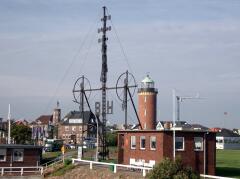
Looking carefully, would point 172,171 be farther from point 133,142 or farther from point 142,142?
point 133,142

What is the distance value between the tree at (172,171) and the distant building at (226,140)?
123m

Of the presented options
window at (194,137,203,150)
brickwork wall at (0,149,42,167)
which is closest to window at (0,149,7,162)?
brickwork wall at (0,149,42,167)

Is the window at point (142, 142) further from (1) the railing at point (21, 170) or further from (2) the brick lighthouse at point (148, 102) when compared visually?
(2) the brick lighthouse at point (148, 102)

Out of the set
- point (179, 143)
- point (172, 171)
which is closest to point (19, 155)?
point (179, 143)

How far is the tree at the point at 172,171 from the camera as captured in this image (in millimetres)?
33094

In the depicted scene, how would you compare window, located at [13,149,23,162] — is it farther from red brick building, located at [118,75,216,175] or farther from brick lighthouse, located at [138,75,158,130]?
brick lighthouse, located at [138,75,158,130]

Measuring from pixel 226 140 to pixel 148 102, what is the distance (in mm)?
64553

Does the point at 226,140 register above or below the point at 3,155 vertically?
above

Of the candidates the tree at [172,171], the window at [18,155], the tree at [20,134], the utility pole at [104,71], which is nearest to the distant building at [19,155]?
the window at [18,155]

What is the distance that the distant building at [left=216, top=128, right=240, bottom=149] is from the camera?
15755 centimetres

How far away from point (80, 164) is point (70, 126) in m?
116

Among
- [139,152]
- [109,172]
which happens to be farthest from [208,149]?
[109,172]

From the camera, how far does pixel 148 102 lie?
10769 centimetres

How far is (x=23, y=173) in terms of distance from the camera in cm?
5684
